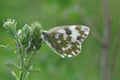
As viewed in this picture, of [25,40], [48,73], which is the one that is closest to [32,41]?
[25,40]

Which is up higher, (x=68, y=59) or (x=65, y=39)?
(x=68, y=59)

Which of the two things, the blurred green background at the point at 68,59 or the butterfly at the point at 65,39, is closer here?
the butterfly at the point at 65,39

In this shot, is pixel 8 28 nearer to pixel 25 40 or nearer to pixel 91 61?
pixel 25 40

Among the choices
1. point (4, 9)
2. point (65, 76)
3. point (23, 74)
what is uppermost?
point (4, 9)

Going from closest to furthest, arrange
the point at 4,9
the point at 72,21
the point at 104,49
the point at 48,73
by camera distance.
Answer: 1. the point at 104,49
2. the point at 48,73
3. the point at 72,21
4. the point at 4,9

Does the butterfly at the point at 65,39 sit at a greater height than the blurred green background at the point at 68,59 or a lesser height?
lesser

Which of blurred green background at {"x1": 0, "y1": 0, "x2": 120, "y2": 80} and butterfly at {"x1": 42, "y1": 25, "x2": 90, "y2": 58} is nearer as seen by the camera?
butterfly at {"x1": 42, "y1": 25, "x2": 90, "y2": 58}

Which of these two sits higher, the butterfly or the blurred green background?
the blurred green background

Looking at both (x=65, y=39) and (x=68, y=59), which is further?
Result: (x=68, y=59)
